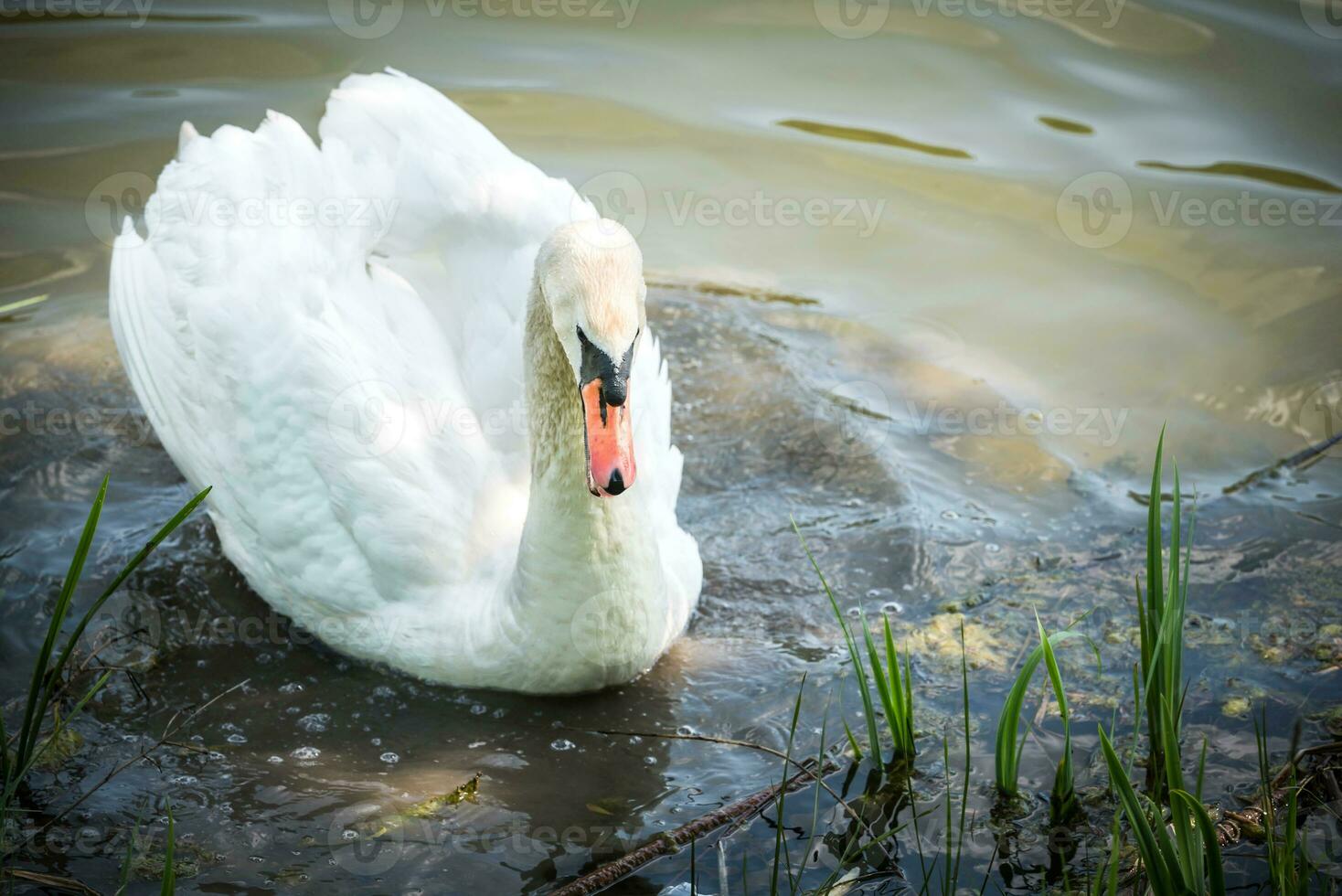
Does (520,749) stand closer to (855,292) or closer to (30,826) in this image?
(30,826)

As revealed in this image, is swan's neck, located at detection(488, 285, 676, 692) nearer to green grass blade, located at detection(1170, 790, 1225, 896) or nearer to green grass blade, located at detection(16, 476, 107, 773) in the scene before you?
green grass blade, located at detection(16, 476, 107, 773)

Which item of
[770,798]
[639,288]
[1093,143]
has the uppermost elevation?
[1093,143]

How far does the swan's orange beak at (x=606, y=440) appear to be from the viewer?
3.29 m

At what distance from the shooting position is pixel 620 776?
389 centimetres

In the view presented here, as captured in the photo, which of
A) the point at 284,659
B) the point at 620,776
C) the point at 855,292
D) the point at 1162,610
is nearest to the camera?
the point at 1162,610

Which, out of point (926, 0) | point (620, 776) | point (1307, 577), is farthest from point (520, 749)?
point (926, 0)

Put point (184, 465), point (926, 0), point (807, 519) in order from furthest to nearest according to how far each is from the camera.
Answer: point (926, 0) < point (807, 519) < point (184, 465)

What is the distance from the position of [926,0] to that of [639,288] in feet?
21.5
